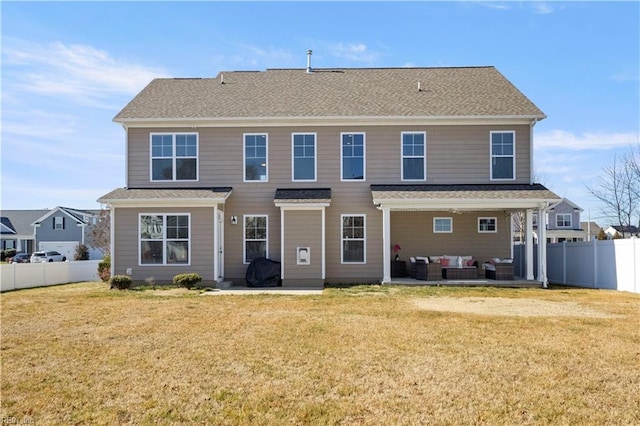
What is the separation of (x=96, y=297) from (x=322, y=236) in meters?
6.94

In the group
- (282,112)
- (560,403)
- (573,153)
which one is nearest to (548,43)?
(282,112)

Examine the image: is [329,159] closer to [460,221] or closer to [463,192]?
[463,192]

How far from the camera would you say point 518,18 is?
1403 cm

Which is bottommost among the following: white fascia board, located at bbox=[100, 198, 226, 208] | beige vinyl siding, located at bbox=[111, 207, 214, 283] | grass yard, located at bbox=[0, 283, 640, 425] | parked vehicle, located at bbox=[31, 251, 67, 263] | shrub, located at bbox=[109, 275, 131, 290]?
parked vehicle, located at bbox=[31, 251, 67, 263]

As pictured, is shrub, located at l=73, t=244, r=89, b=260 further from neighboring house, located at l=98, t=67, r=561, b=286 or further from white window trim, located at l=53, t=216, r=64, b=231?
neighboring house, located at l=98, t=67, r=561, b=286

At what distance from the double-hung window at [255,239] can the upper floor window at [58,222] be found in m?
35.4

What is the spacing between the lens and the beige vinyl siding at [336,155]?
1722cm

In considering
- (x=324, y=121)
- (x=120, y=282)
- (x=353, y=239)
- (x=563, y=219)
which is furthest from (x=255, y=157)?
(x=563, y=219)

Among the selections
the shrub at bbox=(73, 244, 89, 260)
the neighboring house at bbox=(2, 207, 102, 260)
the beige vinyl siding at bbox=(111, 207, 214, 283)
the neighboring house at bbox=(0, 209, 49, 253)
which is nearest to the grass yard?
the beige vinyl siding at bbox=(111, 207, 214, 283)

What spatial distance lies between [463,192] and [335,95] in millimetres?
5974

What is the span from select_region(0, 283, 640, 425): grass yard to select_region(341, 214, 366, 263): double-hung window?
587cm

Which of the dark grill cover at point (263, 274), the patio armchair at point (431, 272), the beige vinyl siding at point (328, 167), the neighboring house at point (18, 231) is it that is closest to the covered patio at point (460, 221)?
the patio armchair at point (431, 272)

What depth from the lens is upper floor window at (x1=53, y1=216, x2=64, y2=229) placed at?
45.6 metres

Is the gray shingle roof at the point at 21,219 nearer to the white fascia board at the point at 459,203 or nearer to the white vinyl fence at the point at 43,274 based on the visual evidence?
the white vinyl fence at the point at 43,274
